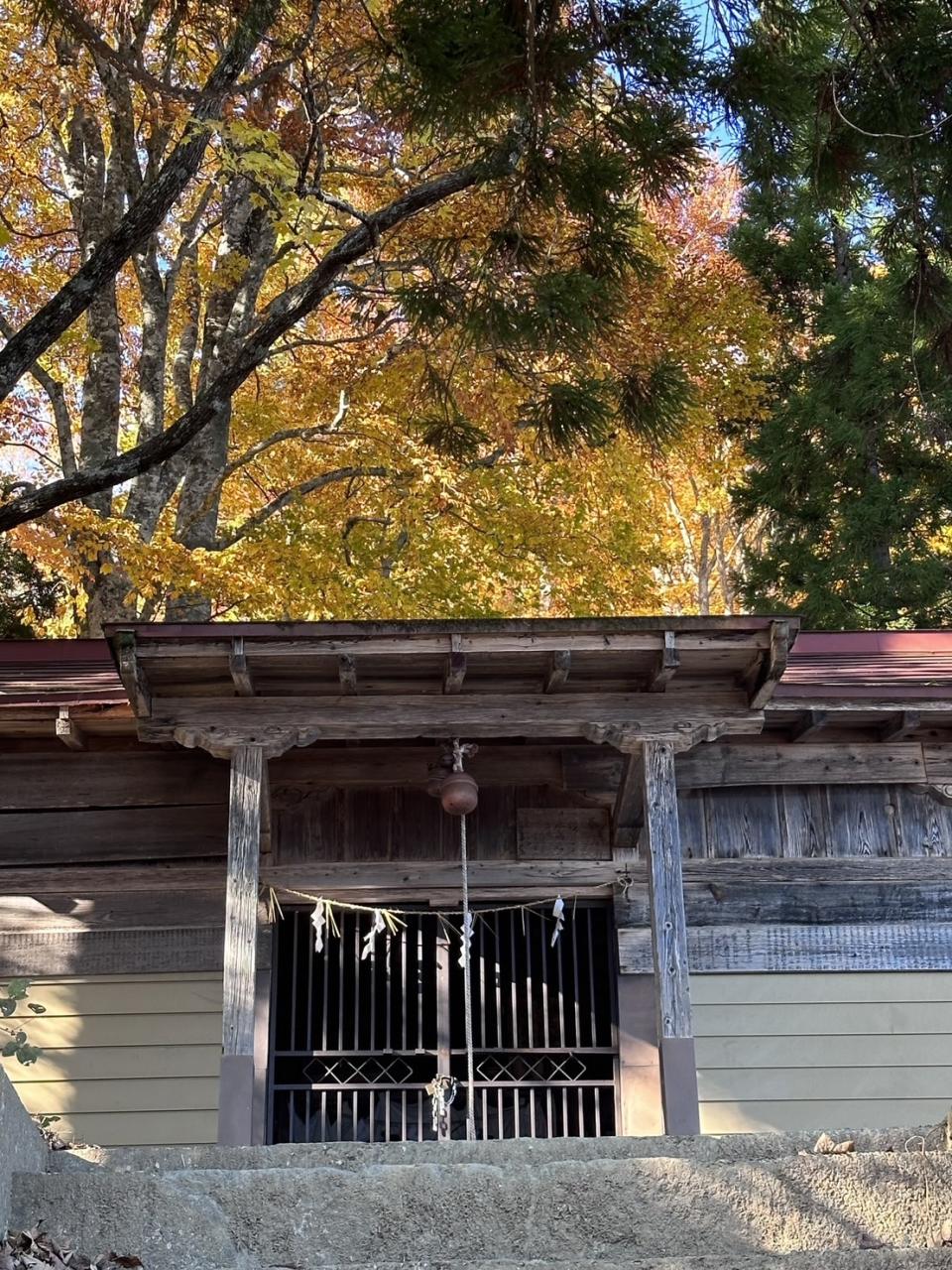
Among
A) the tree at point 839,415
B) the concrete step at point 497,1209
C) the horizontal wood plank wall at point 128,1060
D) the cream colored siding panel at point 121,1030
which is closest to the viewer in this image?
the concrete step at point 497,1209

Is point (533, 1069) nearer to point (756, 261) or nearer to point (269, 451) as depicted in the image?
→ point (269, 451)

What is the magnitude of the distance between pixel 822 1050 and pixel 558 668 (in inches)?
123

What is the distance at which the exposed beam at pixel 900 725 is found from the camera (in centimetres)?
902

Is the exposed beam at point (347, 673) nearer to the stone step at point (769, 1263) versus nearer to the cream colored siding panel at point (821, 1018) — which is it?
the cream colored siding panel at point (821, 1018)

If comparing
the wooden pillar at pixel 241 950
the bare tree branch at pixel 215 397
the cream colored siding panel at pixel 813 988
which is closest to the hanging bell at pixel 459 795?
the wooden pillar at pixel 241 950

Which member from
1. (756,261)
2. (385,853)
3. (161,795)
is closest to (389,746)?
(385,853)

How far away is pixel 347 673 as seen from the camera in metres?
8.04

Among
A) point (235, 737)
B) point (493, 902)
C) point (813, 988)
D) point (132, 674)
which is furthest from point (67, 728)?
point (813, 988)

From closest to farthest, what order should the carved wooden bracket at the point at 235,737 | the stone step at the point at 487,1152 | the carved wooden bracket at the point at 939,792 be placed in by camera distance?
1. the stone step at the point at 487,1152
2. the carved wooden bracket at the point at 235,737
3. the carved wooden bracket at the point at 939,792

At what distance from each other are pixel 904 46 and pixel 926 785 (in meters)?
5.06

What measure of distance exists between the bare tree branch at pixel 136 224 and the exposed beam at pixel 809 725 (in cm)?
476

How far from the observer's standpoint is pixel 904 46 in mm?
5906

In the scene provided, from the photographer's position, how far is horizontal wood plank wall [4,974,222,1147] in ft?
28.6

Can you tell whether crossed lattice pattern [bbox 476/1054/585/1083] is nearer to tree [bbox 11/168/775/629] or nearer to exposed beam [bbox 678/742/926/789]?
exposed beam [bbox 678/742/926/789]
